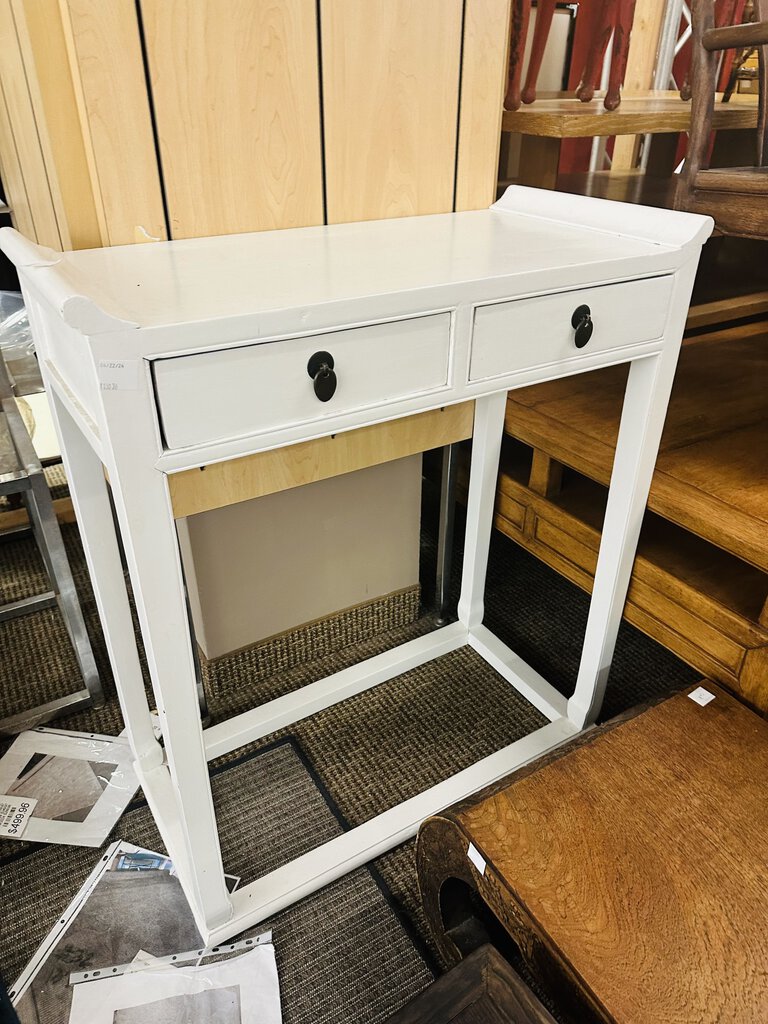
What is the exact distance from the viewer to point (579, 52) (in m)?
2.17

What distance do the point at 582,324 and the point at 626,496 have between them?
1.13 ft

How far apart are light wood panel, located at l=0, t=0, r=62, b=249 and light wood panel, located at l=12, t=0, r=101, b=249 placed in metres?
0.02

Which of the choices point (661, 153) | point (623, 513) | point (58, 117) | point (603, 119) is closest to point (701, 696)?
point (623, 513)

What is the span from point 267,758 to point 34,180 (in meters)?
1.03

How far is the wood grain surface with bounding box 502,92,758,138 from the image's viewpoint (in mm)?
1301

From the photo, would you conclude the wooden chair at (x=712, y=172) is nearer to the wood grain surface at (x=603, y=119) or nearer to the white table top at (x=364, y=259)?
the wood grain surface at (x=603, y=119)

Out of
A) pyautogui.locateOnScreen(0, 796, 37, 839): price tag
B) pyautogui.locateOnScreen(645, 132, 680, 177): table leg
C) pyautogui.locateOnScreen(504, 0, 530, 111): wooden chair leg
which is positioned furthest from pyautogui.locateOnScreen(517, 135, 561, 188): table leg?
pyautogui.locateOnScreen(0, 796, 37, 839): price tag

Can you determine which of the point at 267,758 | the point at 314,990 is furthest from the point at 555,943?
the point at 267,758

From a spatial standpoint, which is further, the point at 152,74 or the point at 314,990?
the point at 314,990

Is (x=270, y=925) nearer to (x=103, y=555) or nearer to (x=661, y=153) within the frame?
(x=103, y=555)

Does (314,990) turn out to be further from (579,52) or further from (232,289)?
(579,52)

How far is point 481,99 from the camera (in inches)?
45.1

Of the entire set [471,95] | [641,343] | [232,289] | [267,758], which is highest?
[471,95]

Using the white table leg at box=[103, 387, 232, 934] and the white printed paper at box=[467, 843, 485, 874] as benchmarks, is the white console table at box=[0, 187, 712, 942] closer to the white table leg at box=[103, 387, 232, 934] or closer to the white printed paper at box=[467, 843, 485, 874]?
the white table leg at box=[103, 387, 232, 934]
